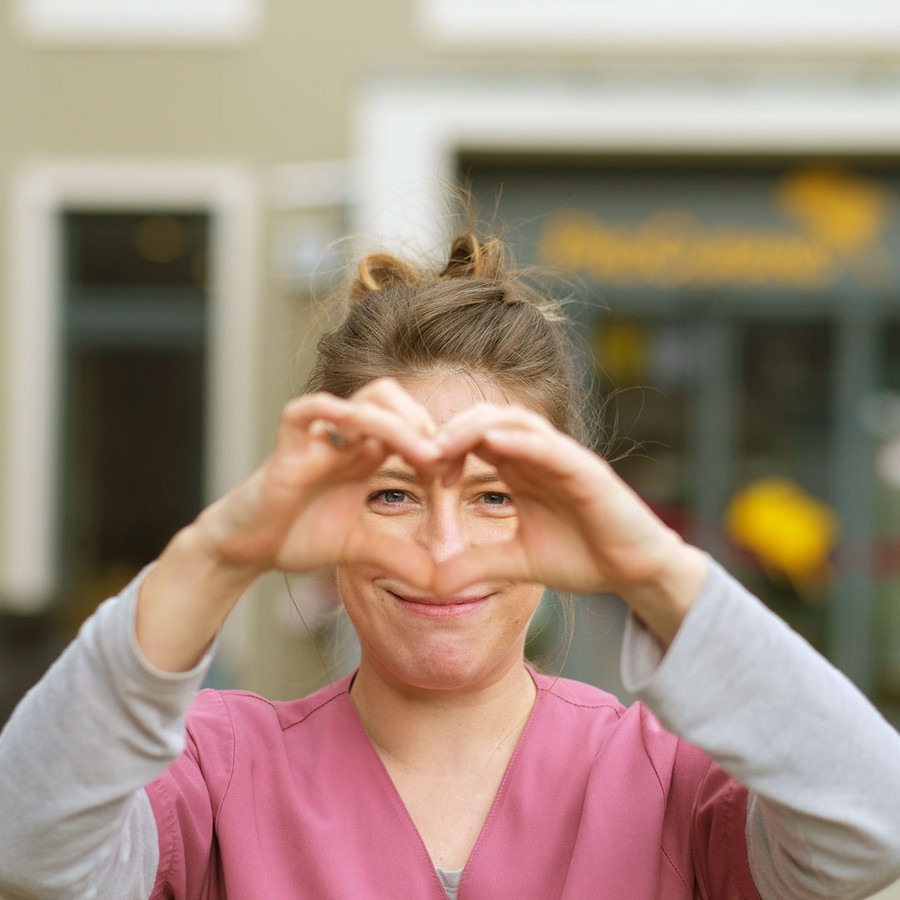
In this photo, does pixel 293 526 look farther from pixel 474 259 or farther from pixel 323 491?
pixel 474 259

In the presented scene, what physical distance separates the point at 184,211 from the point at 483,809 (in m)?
5.81

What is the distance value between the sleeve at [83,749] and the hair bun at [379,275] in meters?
0.77

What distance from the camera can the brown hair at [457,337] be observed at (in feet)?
5.26

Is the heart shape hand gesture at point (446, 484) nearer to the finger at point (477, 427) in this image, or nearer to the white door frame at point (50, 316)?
the finger at point (477, 427)

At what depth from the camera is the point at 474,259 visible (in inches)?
73.4

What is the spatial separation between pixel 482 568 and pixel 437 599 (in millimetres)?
219

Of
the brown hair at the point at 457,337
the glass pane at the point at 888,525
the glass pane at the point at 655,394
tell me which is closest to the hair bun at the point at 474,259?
the brown hair at the point at 457,337

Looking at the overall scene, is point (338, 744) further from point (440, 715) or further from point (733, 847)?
point (733, 847)

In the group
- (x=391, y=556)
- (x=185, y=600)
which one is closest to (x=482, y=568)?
(x=391, y=556)

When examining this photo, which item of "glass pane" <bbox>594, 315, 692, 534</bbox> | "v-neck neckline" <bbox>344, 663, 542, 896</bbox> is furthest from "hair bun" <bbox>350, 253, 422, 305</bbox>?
"glass pane" <bbox>594, 315, 692, 534</bbox>

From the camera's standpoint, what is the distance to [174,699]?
3.86ft

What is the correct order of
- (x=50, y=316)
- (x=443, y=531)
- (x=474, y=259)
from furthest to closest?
(x=50, y=316), (x=474, y=259), (x=443, y=531)

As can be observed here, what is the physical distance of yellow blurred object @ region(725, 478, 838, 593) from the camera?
662 cm

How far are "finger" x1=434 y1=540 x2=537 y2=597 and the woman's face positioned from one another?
172mm
